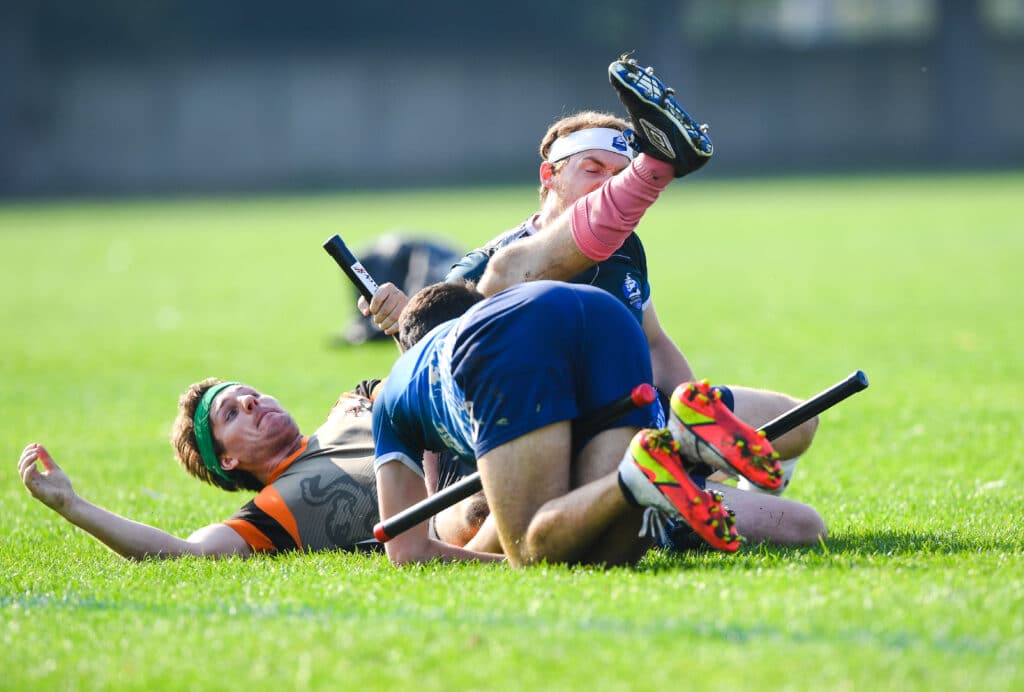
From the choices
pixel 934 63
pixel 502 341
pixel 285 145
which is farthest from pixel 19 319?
pixel 934 63

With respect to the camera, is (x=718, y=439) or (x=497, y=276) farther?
(x=497, y=276)

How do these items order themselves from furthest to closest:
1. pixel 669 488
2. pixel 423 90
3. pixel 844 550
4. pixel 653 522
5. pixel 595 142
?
pixel 423 90 → pixel 595 142 → pixel 844 550 → pixel 653 522 → pixel 669 488

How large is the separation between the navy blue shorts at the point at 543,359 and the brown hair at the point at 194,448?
1.69 metres

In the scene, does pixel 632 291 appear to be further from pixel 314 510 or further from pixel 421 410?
pixel 314 510

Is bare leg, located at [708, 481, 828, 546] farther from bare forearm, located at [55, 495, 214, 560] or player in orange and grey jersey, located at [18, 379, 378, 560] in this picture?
bare forearm, located at [55, 495, 214, 560]

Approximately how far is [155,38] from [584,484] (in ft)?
158

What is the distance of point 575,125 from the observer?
595cm

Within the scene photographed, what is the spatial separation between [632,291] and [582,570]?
1450 millimetres

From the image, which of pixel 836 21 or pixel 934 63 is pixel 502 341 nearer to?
pixel 934 63

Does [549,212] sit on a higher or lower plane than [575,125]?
lower

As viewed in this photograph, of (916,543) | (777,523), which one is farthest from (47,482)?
(916,543)

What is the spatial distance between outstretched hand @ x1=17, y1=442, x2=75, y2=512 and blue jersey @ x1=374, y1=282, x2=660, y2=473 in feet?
5.29

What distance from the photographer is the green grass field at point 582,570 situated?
12.2ft

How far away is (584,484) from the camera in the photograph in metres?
4.75
